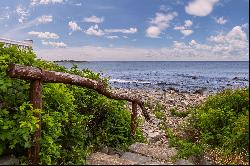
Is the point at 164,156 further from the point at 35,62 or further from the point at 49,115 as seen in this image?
the point at 35,62

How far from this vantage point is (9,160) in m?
5.54

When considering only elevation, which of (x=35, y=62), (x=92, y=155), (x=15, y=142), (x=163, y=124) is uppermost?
(x=35, y=62)

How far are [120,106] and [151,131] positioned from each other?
3510 millimetres

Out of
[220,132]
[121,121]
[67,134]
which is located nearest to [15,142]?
[67,134]

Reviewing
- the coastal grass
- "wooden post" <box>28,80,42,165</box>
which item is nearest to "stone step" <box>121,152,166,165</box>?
"wooden post" <box>28,80,42,165</box>

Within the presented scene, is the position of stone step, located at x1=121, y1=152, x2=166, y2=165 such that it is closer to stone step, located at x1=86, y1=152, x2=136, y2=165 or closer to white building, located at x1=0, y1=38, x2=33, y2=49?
stone step, located at x1=86, y1=152, x2=136, y2=165

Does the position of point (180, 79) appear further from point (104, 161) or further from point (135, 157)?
point (104, 161)

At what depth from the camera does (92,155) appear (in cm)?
638

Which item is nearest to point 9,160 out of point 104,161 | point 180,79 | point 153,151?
point 104,161

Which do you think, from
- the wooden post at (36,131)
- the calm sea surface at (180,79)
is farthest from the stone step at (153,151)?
the calm sea surface at (180,79)

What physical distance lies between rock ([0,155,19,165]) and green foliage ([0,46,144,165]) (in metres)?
0.09

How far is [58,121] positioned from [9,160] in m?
1.33

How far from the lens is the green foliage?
555cm

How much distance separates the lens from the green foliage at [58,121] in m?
5.55
